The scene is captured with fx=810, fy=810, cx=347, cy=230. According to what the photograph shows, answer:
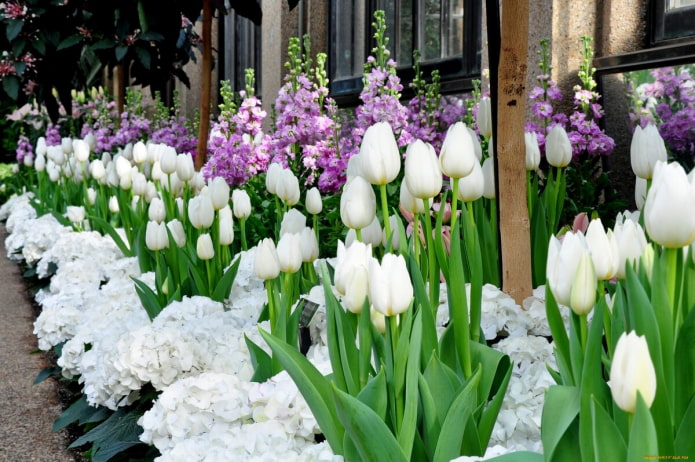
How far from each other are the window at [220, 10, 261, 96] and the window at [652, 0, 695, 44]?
4.97m

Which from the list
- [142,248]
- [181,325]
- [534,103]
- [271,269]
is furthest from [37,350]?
[534,103]

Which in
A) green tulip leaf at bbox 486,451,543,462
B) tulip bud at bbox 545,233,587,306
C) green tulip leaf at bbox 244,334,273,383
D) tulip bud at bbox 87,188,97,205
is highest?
tulip bud at bbox 87,188,97,205

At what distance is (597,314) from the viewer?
3.51 feet

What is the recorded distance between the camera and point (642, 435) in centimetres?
89

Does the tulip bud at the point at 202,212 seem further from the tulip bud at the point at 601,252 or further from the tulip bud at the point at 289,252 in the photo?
the tulip bud at the point at 601,252

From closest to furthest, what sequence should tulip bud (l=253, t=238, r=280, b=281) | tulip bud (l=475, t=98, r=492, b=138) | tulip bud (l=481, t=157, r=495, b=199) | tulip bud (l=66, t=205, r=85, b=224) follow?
1. tulip bud (l=253, t=238, r=280, b=281)
2. tulip bud (l=481, t=157, r=495, b=199)
3. tulip bud (l=475, t=98, r=492, b=138)
4. tulip bud (l=66, t=205, r=85, b=224)

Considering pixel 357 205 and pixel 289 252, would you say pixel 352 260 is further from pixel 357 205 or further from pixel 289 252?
pixel 289 252

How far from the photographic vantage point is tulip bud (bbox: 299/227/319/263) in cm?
197

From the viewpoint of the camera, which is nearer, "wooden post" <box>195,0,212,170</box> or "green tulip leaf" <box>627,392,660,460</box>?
"green tulip leaf" <box>627,392,660,460</box>

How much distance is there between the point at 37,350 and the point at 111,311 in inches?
31.4

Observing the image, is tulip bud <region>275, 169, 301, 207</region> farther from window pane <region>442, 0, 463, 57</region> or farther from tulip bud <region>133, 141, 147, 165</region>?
window pane <region>442, 0, 463, 57</region>

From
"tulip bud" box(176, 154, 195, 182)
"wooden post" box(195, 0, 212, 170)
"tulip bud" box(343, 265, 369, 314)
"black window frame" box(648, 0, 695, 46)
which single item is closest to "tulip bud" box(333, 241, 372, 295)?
"tulip bud" box(343, 265, 369, 314)

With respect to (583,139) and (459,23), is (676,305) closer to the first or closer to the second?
(583,139)

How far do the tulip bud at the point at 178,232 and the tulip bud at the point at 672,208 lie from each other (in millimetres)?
1933
